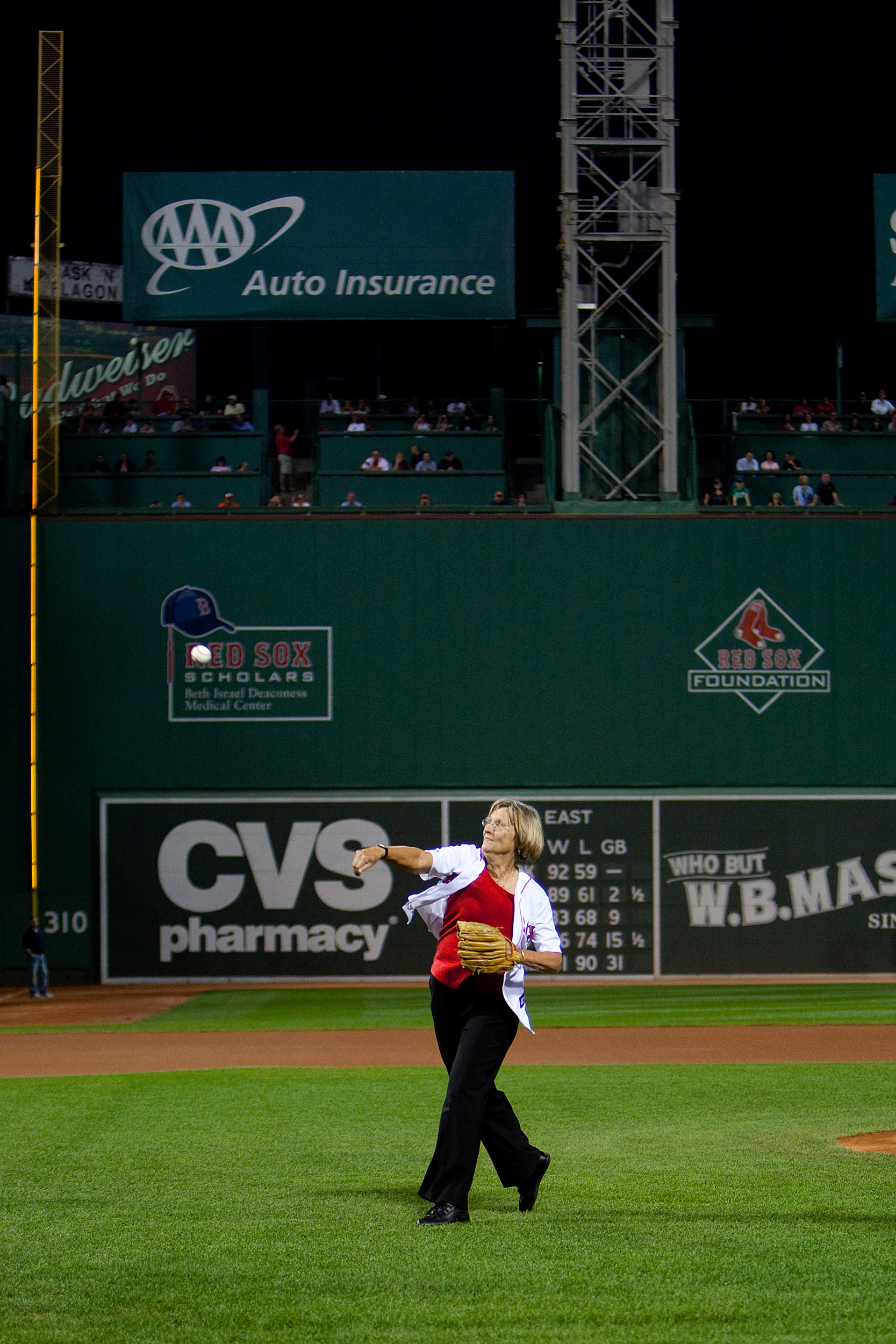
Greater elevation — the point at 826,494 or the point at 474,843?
the point at 826,494

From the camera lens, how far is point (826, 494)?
80.5ft

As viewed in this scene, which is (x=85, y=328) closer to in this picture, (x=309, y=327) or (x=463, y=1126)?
(x=309, y=327)

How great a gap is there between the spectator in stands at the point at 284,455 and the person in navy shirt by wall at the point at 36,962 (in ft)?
30.3

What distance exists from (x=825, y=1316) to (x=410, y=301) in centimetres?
2363

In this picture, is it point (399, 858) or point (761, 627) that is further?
point (761, 627)

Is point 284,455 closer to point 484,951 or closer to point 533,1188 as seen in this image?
point 484,951

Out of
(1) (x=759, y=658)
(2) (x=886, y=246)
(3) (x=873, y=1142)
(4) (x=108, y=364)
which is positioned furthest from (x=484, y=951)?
(4) (x=108, y=364)

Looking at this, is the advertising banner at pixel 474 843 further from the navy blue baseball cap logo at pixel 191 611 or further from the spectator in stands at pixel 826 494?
the spectator in stands at pixel 826 494

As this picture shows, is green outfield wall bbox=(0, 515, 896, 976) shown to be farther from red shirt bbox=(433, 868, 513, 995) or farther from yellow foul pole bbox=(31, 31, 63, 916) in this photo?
red shirt bbox=(433, 868, 513, 995)

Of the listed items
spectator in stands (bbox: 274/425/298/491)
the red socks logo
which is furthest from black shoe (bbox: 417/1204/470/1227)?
spectator in stands (bbox: 274/425/298/491)

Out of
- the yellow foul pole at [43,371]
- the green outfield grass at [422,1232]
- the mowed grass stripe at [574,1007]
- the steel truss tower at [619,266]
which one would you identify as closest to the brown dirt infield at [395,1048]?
the mowed grass stripe at [574,1007]

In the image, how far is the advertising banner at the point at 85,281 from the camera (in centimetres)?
4362

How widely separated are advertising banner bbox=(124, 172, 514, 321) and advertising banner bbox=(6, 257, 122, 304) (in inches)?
705

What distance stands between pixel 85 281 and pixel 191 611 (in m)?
25.3
